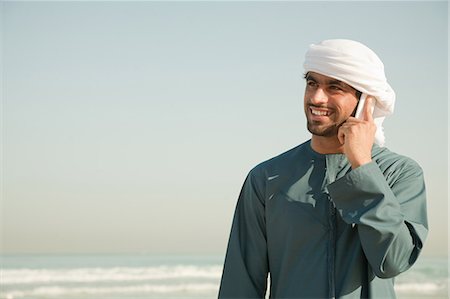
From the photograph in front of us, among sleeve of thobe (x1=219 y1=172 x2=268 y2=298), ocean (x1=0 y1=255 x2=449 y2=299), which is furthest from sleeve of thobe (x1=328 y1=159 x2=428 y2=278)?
ocean (x1=0 y1=255 x2=449 y2=299)

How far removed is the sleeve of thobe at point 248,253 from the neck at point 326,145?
9.5 inches

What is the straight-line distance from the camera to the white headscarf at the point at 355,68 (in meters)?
2.77

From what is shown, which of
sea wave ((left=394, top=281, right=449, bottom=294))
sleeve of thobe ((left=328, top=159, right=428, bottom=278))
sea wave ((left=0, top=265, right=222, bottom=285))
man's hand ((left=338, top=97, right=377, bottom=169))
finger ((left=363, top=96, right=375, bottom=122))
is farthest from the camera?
sea wave ((left=0, top=265, right=222, bottom=285))

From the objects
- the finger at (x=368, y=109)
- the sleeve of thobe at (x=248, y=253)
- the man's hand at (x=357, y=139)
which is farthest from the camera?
the sleeve of thobe at (x=248, y=253)

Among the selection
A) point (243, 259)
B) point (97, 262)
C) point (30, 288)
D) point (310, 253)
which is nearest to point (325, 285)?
point (310, 253)

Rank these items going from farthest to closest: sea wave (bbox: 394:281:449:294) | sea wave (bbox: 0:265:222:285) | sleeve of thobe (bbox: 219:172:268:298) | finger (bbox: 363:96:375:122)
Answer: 1. sea wave (bbox: 0:265:222:285)
2. sea wave (bbox: 394:281:449:294)
3. sleeve of thobe (bbox: 219:172:268:298)
4. finger (bbox: 363:96:375:122)

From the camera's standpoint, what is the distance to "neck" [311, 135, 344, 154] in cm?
286

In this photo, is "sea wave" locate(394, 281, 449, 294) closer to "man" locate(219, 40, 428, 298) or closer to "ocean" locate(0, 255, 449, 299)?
"ocean" locate(0, 255, 449, 299)

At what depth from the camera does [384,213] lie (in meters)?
2.56

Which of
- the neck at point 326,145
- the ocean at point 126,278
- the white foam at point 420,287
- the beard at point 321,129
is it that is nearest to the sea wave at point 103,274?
the ocean at point 126,278

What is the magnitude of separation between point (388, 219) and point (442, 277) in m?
12.0

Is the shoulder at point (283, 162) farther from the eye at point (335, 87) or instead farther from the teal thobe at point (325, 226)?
the eye at point (335, 87)

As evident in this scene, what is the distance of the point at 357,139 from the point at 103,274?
12382 millimetres

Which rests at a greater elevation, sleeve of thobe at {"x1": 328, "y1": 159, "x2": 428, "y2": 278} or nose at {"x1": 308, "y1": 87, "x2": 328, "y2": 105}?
nose at {"x1": 308, "y1": 87, "x2": 328, "y2": 105}
